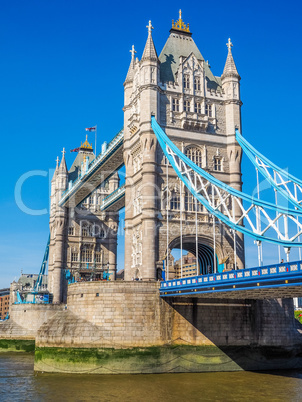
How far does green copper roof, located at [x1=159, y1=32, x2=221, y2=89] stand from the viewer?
4022 centimetres

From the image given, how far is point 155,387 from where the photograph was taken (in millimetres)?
25047

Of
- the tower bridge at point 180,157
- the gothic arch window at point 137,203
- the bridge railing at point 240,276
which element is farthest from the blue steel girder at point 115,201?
the bridge railing at point 240,276

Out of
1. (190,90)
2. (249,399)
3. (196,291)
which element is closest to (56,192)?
(190,90)

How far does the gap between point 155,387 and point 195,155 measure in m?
19.5

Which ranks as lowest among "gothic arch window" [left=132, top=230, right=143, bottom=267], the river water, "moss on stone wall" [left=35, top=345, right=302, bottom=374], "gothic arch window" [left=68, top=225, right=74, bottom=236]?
the river water

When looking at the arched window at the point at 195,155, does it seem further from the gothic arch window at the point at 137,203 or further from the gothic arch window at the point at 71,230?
the gothic arch window at the point at 71,230

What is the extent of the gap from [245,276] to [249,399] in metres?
5.72

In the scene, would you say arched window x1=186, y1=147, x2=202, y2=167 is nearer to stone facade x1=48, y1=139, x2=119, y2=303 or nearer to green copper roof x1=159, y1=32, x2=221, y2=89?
green copper roof x1=159, y1=32, x2=221, y2=89

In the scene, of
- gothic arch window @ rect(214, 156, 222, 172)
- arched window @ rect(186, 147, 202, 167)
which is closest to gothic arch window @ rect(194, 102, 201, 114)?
arched window @ rect(186, 147, 202, 167)

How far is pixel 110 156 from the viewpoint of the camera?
49.5 meters

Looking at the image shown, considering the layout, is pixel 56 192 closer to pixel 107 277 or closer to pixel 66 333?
pixel 107 277

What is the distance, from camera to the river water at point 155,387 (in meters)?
22.9

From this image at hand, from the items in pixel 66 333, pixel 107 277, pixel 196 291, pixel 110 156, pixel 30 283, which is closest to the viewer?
pixel 196 291

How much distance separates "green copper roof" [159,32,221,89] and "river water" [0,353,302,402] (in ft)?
76.6
